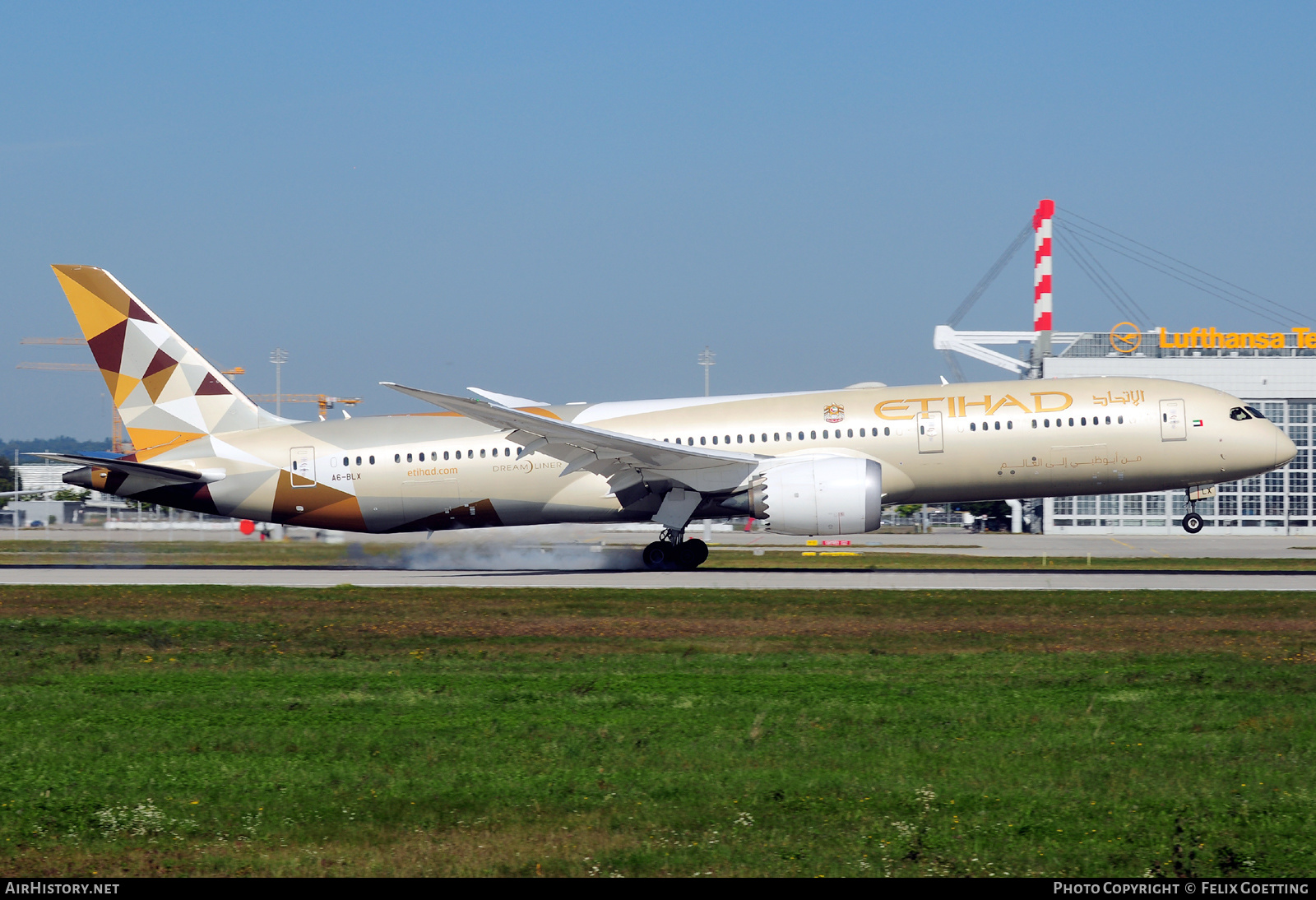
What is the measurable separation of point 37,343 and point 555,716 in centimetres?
18001

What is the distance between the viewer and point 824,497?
2748 cm

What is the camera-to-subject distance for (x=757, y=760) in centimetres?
976

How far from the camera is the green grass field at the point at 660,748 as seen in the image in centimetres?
765

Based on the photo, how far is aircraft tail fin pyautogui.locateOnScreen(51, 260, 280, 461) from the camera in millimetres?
30547

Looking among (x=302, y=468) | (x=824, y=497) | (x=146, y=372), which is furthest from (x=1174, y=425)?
(x=146, y=372)

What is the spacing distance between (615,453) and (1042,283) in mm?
73640

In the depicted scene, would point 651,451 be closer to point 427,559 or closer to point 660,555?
point 660,555

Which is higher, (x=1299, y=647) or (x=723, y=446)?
(x=723, y=446)

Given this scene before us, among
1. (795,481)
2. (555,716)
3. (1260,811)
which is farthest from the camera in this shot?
(795,481)

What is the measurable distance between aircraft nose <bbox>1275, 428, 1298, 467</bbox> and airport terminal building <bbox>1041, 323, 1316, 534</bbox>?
47.1 metres

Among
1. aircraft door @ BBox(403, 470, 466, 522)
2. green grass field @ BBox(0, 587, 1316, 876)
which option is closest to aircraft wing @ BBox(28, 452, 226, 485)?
aircraft door @ BBox(403, 470, 466, 522)

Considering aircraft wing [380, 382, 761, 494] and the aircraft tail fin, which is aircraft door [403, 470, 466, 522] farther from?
the aircraft tail fin

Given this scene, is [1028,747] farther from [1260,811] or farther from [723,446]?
[723,446]

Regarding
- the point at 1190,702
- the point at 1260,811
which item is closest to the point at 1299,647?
the point at 1190,702
